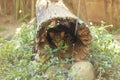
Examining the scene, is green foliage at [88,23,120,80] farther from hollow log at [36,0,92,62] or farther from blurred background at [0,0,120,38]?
blurred background at [0,0,120,38]

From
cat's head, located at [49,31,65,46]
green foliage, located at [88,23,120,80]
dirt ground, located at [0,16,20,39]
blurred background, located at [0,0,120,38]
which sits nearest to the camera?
green foliage, located at [88,23,120,80]

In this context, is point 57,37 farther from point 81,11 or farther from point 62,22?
point 81,11

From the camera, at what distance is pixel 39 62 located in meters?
3.80

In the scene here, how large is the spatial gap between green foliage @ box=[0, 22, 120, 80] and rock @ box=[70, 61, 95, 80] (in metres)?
0.07

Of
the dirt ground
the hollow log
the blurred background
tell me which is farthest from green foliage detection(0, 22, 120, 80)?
the blurred background

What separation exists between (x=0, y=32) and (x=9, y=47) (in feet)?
9.78

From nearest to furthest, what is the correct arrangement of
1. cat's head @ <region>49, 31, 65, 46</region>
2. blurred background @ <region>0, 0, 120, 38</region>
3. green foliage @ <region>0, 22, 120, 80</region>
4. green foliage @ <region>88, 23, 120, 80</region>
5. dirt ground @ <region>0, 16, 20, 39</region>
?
green foliage @ <region>0, 22, 120, 80</region>
green foliage @ <region>88, 23, 120, 80</region>
cat's head @ <region>49, 31, 65, 46</region>
dirt ground @ <region>0, 16, 20, 39</region>
blurred background @ <region>0, 0, 120, 38</region>

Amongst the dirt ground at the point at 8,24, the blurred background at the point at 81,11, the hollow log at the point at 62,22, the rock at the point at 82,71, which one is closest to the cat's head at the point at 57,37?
the hollow log at the point at 62,22

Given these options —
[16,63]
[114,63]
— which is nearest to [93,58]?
[114,63]

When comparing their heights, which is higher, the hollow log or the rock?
the hollow log

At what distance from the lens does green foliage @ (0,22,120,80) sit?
368 centimetres

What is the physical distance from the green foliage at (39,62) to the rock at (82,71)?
0.22 feet

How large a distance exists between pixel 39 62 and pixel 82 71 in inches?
17.9

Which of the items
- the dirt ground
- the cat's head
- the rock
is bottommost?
the rock
